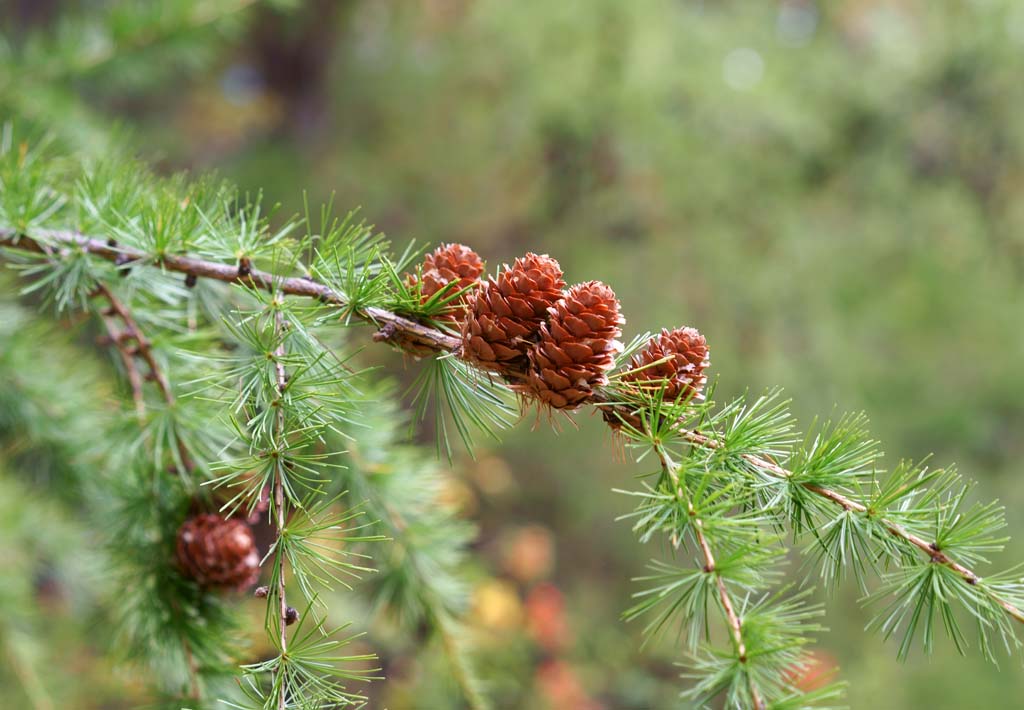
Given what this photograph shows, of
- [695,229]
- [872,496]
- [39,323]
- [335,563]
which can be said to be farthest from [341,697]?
[695,229]

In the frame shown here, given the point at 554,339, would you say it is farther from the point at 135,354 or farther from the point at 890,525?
the point at 135,354

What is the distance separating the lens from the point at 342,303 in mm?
474

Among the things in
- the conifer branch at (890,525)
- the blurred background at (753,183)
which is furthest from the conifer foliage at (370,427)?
the blurred background at (753,183)

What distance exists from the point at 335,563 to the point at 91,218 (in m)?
0.33

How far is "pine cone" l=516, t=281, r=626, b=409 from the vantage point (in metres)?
0.42

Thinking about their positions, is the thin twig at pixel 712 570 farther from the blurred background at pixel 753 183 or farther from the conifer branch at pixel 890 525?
the blurred background at pixel 753 183

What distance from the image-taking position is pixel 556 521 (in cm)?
309

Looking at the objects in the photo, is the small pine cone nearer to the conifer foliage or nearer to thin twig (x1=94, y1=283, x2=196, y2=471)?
the conifer foliage

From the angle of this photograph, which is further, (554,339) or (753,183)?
(753,183)

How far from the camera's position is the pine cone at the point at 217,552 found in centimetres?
58

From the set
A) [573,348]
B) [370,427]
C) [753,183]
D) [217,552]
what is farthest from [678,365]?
[753,183]

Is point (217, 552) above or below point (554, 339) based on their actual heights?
below

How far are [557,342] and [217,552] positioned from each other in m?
0.32

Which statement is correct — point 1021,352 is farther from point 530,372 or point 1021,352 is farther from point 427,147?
point 530,372
